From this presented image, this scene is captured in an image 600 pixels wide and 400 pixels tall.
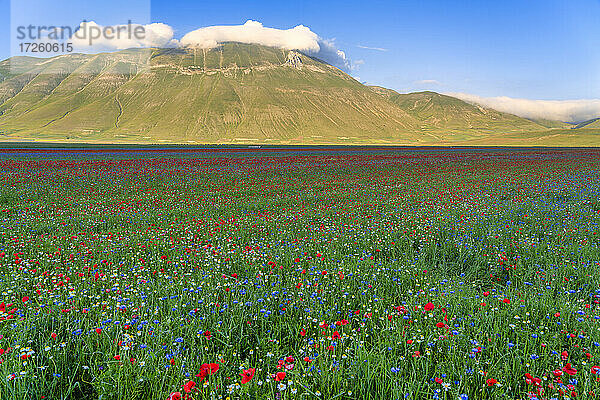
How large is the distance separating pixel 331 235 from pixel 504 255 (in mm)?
4176

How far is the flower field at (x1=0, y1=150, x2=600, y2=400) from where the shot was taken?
332cm

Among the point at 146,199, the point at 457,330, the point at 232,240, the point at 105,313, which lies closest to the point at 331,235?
the point at 232,240

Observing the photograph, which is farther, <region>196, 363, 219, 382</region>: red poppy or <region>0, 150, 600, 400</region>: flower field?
<region>0, 150, 600, 400</region>: flower field

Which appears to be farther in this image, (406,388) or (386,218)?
(386,218)

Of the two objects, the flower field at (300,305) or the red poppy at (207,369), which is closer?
the red poppy at (207,369)

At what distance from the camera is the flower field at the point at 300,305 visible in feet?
10.9

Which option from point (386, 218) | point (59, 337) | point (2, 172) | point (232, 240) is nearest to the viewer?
point (59, 337)

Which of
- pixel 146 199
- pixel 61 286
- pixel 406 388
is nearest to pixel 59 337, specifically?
pixel 61 286

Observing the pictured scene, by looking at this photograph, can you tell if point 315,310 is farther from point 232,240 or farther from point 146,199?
point 146,199

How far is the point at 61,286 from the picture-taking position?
5695 millimetres

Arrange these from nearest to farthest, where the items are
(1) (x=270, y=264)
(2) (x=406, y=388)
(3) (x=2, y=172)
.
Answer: (2) (x=406, y=388), (1) (x=270, y=264), (3) (x=2, y=172)

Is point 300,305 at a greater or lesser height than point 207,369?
lesser

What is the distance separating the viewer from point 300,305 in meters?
5.14

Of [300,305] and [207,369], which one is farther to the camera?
[300,305]
